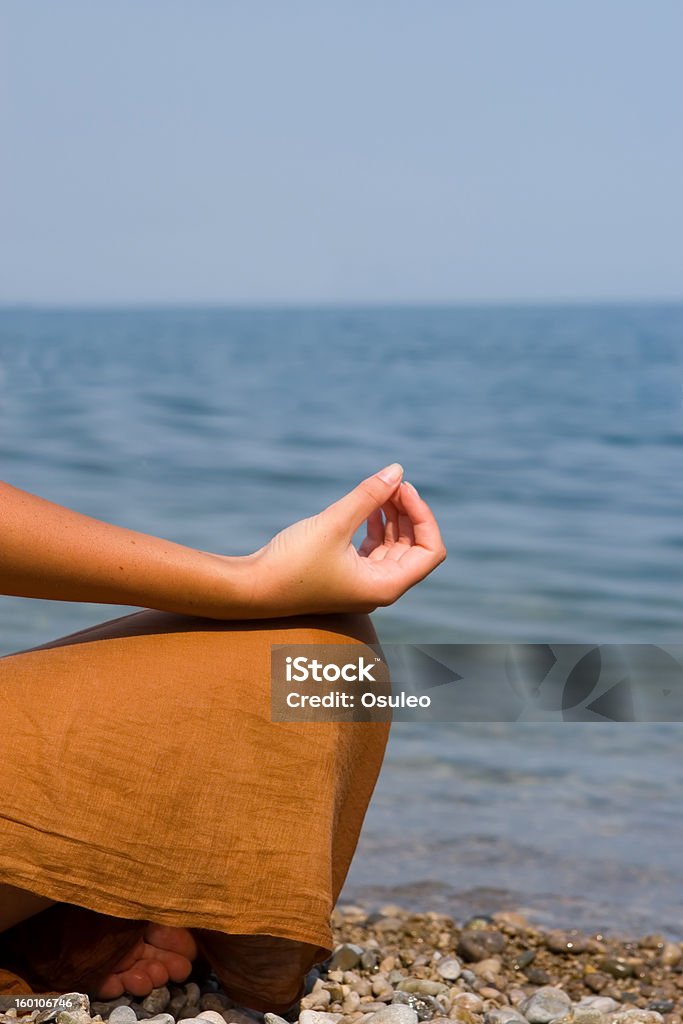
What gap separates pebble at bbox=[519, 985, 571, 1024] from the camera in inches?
91.7

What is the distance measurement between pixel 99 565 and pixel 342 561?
345 mm

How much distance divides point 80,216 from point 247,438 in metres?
30.2

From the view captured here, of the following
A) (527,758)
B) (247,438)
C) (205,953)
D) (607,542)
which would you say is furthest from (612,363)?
(205,953)

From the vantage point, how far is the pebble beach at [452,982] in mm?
2119

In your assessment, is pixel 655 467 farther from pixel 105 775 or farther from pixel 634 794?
pixel 105 775

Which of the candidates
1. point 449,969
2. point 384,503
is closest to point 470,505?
point 449,969

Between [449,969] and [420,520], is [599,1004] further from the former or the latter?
[420,520]

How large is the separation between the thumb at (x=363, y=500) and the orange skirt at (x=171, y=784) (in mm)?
187

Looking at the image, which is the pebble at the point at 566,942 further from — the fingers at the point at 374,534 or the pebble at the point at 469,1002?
the fingers at the point at 374,534

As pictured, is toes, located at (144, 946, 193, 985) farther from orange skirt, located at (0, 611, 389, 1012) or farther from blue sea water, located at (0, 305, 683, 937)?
blue sea water, located at (0, 305, 683, 937)

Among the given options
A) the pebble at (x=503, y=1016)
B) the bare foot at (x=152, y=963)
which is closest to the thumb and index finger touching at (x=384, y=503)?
the bare foot at (x=152, y=963)

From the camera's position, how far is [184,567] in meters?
1.89

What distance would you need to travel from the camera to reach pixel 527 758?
416 cm

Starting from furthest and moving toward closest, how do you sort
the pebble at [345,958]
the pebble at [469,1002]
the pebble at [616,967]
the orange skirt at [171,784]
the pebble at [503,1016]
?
the pebble at [616,967] < the pebble at [345,958] < the pebble at [469,1002] < the pebble at [503,1016] < the orange skirt at [171,784]
